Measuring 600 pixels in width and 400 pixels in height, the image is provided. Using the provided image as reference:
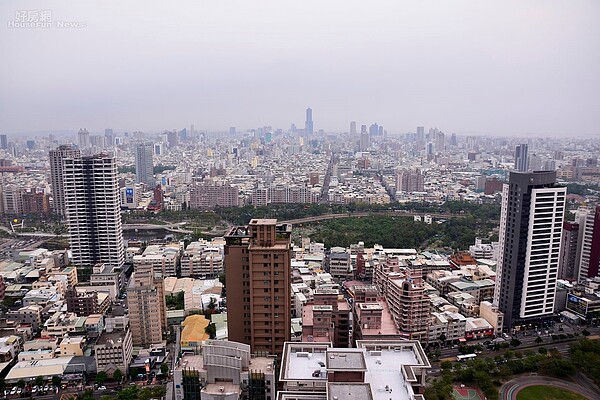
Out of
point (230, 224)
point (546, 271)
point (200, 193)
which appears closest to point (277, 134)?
point (200, 193)

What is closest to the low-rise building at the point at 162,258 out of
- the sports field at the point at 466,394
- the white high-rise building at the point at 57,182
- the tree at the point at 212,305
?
the tree at the point at 212,305

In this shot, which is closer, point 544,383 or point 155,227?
point 544,383

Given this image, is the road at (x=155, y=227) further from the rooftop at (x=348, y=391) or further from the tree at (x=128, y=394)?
the rooftop at (x=348, y=391)

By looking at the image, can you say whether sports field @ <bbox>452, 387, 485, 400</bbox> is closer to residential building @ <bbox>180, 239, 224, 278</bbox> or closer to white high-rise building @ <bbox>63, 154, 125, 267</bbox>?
residential building @ <bbox>180, 239, 224, 278</bbox>

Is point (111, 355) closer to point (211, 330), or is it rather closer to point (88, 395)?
point (88, 395)

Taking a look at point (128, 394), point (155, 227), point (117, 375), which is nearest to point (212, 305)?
point (117, 375)
